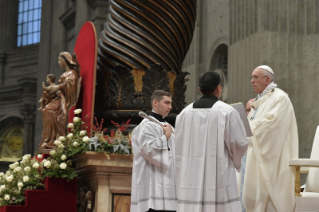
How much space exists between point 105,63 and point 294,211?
9.40 ft

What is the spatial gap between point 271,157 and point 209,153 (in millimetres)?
1439

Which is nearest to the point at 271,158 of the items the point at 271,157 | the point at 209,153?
the point at 271,157

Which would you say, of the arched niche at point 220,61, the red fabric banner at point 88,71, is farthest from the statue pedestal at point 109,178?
the arched niche at point 220,61

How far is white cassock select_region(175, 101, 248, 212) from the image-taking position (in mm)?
4523

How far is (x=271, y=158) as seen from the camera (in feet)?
19.2

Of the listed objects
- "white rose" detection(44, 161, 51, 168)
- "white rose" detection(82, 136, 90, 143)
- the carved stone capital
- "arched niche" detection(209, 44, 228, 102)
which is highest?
the carved stone capital

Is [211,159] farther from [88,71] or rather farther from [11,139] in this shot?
[11,139]

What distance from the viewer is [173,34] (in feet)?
23.1

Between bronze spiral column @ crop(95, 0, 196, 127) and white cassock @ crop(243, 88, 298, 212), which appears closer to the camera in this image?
white cassock @ crop(243, 88, 298, 212)

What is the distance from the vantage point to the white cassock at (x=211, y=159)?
14.8 feet

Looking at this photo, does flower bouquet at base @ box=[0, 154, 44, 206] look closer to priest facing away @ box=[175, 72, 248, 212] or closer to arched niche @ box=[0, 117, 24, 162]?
priest facing away @ box=[175, 72, 248, 212]

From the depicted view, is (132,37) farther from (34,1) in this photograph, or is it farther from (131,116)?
(34,1)

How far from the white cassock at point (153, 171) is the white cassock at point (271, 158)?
95 cm

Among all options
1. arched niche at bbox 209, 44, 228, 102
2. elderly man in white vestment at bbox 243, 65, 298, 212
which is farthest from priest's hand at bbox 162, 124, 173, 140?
arched niche at bbox 209, 44, 228, 102
